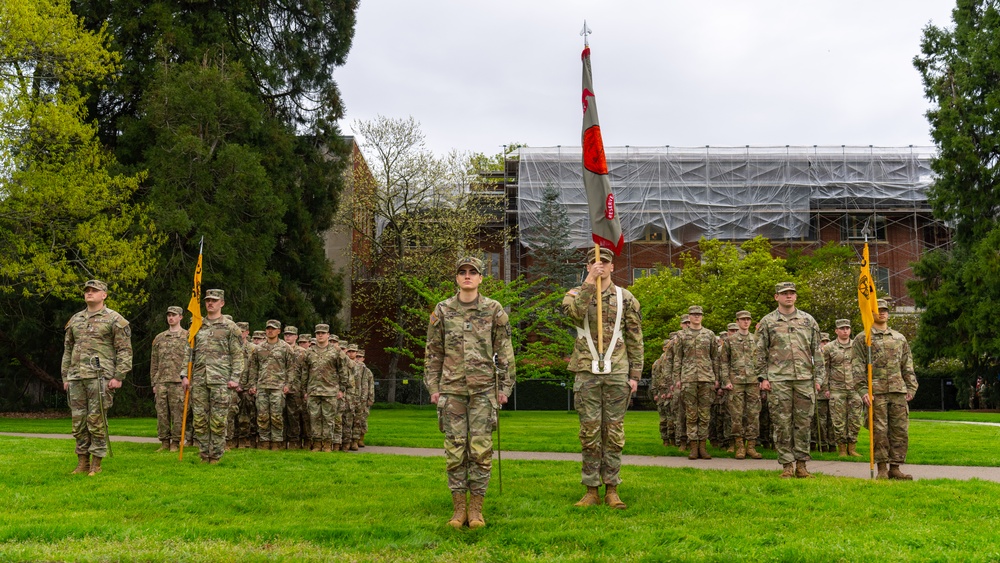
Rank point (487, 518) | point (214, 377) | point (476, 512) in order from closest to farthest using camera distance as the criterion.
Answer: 1. point (476, 512)
2. point (487, 518)
3. point (214, 377)

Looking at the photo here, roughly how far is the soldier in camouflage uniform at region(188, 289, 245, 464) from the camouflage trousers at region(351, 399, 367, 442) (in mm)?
4686

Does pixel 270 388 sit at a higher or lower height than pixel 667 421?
higher

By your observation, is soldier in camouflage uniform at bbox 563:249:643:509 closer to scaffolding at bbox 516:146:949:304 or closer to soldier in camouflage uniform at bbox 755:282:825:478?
soldier in camouflage uniform at bbox 755:282:825:478

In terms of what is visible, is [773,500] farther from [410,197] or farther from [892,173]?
[892,173]

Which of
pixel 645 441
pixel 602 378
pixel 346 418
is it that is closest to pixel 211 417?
pixel 346 418

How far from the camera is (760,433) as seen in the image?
16750 mm

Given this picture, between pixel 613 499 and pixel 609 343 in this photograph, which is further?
pixel 609 343

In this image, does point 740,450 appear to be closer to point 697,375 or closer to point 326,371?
point 697,375

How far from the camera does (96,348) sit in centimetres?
1165

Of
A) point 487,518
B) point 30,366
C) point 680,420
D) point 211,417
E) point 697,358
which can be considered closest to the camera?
point 487,518

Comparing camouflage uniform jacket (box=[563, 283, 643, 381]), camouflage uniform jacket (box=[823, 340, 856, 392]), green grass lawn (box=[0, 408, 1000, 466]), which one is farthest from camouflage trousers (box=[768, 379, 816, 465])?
camouflage uniform jacket (box=[823, 340, 856, 392])

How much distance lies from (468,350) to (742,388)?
8139 millimetres

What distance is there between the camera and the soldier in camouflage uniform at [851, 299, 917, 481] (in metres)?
11.2

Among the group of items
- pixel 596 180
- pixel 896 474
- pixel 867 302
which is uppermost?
pixel 596 180
